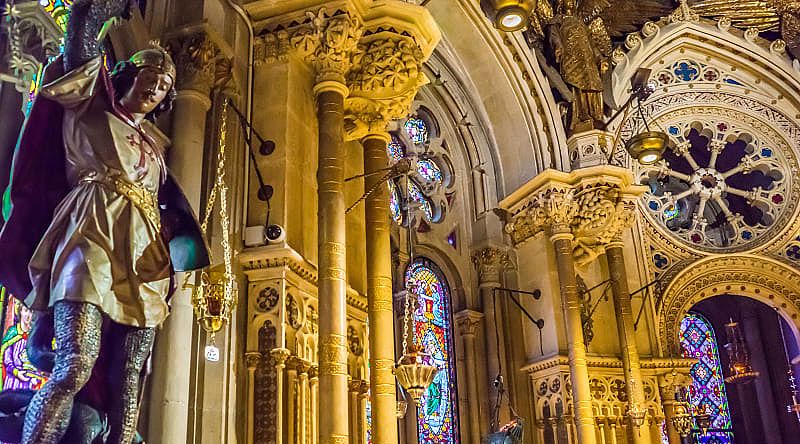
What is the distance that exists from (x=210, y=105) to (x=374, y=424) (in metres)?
3.15

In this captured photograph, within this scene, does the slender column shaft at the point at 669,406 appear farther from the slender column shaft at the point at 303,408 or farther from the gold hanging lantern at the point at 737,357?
the slender column shaft at the point at 303,408

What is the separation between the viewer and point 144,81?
358cm

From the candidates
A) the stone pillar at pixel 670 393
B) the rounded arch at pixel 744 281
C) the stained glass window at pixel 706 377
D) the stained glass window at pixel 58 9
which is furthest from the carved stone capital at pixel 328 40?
A: the stained glass window at pixel 706 377

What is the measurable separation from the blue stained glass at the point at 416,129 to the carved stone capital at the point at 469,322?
3026 millimetres

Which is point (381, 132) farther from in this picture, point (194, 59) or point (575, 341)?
point (575, 341)

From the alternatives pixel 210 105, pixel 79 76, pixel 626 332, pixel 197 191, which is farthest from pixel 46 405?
pixel 626 332

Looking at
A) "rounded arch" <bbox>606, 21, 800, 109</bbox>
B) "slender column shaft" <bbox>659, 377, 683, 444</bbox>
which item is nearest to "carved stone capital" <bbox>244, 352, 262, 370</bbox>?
"slender column shaft" <bbox>659, 377, 683, 444</bbox>

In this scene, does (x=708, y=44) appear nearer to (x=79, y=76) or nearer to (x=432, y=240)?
(x=432, y=240)

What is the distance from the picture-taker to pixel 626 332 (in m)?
12.2

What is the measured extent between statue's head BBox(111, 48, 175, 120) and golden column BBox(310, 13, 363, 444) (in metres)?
3.34

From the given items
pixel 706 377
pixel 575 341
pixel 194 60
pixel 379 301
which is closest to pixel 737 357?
pixel 706 377

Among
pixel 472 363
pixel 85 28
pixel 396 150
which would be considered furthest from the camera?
pixel 396 150

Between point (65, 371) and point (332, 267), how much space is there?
13.2ft

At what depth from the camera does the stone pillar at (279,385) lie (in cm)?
635
